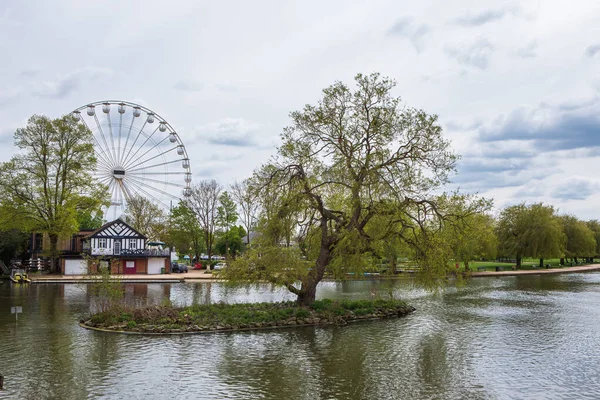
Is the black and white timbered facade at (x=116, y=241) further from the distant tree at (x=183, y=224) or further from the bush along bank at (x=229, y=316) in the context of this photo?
the bush along bank at (x=229, y=316)

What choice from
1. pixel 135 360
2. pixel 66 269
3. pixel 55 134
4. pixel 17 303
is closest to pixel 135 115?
pixel 55 134

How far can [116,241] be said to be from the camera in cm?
5016

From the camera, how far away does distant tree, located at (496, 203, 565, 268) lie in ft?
189

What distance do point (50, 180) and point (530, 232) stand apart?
50413 mm

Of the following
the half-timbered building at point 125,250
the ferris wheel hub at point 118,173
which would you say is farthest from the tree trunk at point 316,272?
the ferris wheel hub at point 118,173

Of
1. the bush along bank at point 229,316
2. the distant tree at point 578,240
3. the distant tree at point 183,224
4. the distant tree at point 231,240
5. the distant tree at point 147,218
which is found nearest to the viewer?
the bush along bank at point 229,316

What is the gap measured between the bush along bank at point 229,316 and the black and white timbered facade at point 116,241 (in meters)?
29.8

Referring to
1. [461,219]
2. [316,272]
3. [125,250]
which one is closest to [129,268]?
[125,250]

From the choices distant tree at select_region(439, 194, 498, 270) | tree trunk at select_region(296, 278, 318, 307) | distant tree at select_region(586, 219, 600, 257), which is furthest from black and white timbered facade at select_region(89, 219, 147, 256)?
distant tree at select_region(586, 219, 600, 257)

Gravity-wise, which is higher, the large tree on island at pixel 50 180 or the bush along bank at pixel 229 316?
the large tree on island at pixel 50 180

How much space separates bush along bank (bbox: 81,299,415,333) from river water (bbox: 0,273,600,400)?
0.78 meters

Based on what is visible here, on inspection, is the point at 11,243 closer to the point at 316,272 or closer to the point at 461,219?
the point at 316,272

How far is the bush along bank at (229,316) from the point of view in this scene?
19.5 meters

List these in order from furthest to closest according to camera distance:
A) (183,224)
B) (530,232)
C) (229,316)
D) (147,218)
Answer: (147,218) → (183,224) → (530,232) → (229,316)
